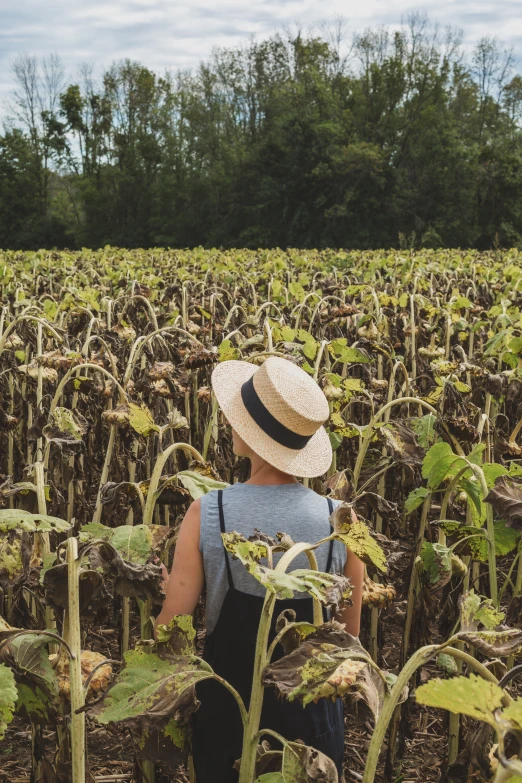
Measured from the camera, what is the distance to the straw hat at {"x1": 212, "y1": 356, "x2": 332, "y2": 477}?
6.58 feet

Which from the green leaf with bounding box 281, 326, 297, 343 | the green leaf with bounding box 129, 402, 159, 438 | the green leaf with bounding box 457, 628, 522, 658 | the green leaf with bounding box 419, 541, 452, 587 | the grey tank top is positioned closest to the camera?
the green leaf with bounding box 457, 628, 522, 658

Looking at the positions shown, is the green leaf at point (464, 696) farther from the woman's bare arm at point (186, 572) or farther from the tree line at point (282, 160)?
the tree line at point (282, 160)

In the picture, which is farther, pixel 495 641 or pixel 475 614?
pixel 475 614

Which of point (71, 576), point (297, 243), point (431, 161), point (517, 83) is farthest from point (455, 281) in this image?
point (517, 83)

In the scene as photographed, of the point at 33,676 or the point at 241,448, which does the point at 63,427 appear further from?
the point at 33,676

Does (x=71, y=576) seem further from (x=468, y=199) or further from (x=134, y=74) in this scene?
(x=134, y=74)

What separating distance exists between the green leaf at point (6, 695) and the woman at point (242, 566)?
0.69m

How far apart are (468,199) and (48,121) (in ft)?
98.3


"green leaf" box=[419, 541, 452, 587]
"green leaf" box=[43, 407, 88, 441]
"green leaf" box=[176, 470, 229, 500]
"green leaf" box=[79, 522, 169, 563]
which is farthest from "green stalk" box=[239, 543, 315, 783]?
"green leaf" box=[43, 407, 88, 441]

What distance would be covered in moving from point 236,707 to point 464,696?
1.15 m

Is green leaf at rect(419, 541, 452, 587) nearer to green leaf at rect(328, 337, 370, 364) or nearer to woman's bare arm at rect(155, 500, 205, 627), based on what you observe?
woman's bare arm at rect(155, 500, 205, 627)

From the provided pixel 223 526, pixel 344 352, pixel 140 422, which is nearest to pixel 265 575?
pixel 223 526

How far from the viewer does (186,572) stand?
2.03 m

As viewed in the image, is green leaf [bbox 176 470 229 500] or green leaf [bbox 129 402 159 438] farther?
green leaf [bbox 129 402 159 438]
